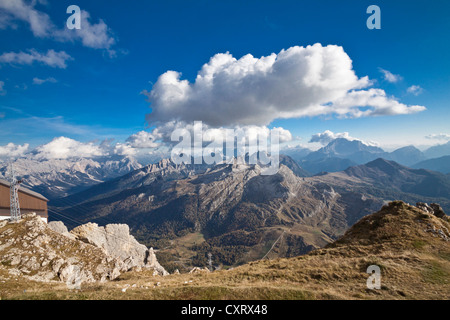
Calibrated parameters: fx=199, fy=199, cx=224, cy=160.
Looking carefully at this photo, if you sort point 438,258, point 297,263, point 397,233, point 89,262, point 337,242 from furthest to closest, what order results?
point 89,262 → point 337,242 → point 397,233 → point 297,263 → point 438,258

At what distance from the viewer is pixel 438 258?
30.8m

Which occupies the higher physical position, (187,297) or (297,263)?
(187,297)

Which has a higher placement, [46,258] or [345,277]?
[345,277]

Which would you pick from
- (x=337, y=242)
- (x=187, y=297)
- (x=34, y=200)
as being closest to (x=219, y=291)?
(x=187, y=297)

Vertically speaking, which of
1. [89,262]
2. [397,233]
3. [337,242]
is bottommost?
[89,262]

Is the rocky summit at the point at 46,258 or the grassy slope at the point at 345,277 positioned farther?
the rocky summit at the point at 46,258

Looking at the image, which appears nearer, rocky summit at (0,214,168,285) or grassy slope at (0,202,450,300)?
grassy slope at (0,202,450,300)

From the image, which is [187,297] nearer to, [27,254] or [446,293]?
[446,293]

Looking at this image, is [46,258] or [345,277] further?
[46,258]

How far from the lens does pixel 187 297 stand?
21156 mm

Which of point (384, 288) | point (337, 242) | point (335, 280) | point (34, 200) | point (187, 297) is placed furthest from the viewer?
point (34, 200)
